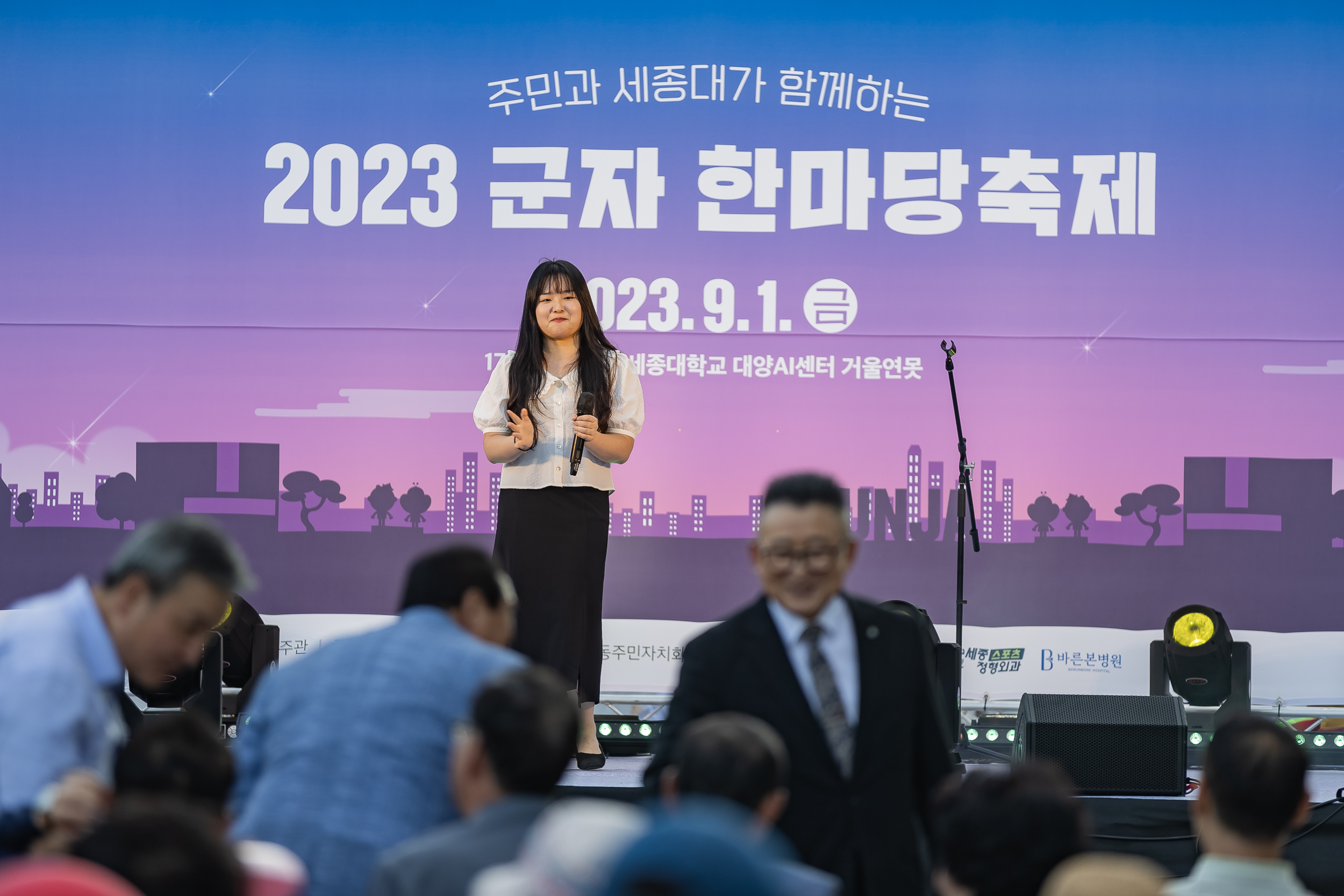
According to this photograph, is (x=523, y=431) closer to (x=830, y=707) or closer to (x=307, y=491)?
(x=307, y=491)

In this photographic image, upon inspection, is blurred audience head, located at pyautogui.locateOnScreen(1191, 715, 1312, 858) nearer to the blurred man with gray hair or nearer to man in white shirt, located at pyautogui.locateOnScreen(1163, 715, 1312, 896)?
man in white shirt, located at pyautogui.locateOnScreen(1163, 715, 1312, 896)

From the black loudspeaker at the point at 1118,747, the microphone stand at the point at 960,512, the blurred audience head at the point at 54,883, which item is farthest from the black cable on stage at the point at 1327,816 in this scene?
the blurred audience head at the point at 54,883

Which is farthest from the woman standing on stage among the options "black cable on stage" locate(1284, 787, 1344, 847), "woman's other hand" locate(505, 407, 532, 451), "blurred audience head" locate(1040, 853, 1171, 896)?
"blurred audience head" locate(1040, 853, 1171, 896)

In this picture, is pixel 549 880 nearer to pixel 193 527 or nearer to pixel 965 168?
pixel 193 527

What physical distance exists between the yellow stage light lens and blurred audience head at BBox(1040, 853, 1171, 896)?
372 cm

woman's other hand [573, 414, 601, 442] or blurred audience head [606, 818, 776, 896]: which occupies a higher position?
woman's other hand [573, 414, 601, 442]

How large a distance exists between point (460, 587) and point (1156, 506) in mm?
4130

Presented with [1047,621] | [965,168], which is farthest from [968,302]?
[1047,621]

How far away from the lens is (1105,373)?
5.79 metres

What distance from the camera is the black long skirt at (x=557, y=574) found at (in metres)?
4.73

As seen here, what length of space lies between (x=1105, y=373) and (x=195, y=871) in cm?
501

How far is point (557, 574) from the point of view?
15.5 feet

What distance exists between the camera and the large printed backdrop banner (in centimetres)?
578

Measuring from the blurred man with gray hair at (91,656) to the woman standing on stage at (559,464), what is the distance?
241cm
